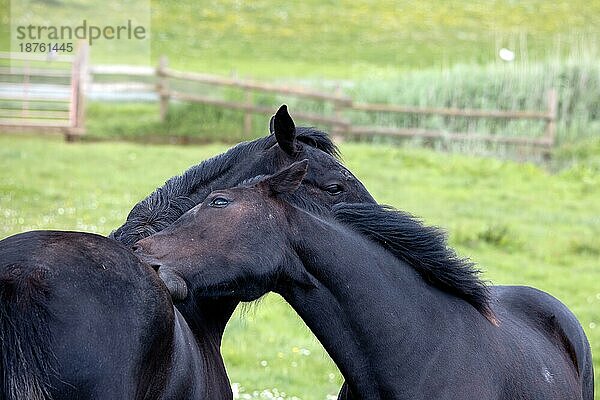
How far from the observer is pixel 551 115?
1636 cm

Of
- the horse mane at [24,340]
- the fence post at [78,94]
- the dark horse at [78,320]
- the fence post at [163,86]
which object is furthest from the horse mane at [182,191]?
the fence post at [163,86]

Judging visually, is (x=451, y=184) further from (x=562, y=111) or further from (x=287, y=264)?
(x=287, y=264)

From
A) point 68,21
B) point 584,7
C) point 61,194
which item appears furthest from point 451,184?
point 584,7

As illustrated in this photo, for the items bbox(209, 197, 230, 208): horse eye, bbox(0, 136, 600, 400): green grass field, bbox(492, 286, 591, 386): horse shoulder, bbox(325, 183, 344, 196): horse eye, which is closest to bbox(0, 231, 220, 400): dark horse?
bbox(209, 197, 230, 208): horse eye

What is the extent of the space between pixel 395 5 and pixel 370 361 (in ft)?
110

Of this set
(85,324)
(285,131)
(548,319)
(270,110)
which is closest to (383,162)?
(270,110)

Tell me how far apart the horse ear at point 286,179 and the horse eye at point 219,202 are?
186 mm

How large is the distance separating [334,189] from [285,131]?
1.14 ft

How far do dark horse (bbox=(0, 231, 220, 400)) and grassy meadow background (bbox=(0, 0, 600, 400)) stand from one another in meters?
1.00

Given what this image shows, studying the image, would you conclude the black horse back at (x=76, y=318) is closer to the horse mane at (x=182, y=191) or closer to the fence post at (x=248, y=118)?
the horse mane at (x=182, y=191)

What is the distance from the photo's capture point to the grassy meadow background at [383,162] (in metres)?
8.61

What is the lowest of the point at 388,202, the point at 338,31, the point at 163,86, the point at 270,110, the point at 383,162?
the point at 388,202

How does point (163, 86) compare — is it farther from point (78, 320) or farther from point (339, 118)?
point (78, 320)

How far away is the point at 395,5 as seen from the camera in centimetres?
3609
